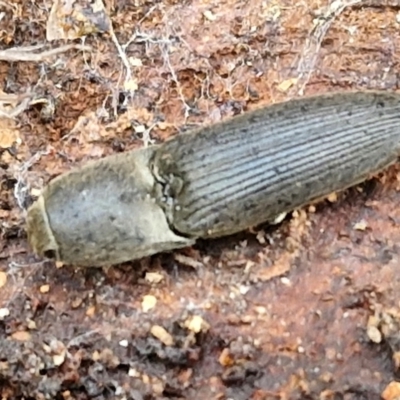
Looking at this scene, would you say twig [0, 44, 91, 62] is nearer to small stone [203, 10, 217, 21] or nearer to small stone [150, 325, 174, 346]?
small stone [203, 10, 217, 21]

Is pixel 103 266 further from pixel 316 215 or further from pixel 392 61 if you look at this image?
pixel 392 61

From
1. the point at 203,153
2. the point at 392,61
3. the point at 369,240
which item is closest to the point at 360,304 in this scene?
the point at 369,240

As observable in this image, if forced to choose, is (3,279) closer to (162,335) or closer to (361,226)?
(162,335)

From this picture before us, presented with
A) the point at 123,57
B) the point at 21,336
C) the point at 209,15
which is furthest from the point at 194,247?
the point at 209,15

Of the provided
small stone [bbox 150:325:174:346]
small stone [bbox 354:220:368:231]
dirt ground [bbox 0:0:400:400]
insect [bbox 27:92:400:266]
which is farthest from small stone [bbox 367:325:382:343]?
small stone [bbox 150:325:174:346]

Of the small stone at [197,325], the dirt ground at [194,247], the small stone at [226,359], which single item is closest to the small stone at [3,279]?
the dirt ground at [194,247]
